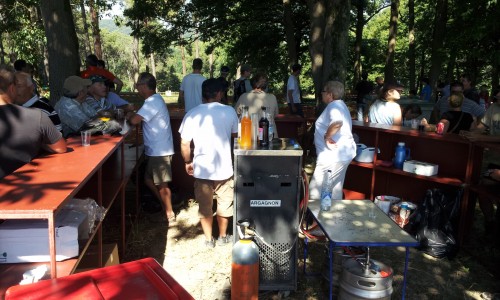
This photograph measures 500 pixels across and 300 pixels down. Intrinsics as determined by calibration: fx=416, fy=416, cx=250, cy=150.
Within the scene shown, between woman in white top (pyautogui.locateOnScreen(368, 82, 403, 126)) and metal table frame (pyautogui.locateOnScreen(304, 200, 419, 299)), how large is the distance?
241cm

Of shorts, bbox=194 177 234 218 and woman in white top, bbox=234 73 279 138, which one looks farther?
woman in white top, bbox=234 73 279 138

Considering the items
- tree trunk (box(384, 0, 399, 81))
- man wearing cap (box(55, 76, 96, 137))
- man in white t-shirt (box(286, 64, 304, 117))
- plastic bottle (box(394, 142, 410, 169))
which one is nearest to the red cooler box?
man wearing cap (box(55, 76, 96, 137))

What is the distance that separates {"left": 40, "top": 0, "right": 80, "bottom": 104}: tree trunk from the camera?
25.9ft

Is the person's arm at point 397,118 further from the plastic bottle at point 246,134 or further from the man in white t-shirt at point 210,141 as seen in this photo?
the plastic bottle at point 246,134

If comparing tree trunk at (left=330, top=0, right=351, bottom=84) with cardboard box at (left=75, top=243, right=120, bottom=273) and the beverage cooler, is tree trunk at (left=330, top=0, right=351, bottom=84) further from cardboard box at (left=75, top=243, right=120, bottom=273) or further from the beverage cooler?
cardboard box at (left=75, top=243, right=120, bottom=273)

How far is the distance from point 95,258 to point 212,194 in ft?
5.25

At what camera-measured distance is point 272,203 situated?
395 cm

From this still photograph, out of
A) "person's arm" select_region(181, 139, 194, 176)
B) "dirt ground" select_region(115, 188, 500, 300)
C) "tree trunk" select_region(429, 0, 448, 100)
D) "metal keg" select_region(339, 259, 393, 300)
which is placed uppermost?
"tree trunk" select_region(429, 0, 448, 100)

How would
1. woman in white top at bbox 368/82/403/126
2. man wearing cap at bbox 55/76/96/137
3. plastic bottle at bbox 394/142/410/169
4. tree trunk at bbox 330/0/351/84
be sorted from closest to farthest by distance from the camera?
man wearing cap at bbox 55/76/96/137 < plastic bottle at bbox 394/142/410/169 < woman in white top at bbox 368/82/403/126 < tree trunk at bbox 330/0/351/84

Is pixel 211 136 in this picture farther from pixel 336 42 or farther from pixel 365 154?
pixel 336 42

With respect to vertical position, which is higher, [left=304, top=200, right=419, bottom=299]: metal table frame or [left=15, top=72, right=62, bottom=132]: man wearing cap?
[left=15, top=72, right=62, bottom=132]: man wearing cap

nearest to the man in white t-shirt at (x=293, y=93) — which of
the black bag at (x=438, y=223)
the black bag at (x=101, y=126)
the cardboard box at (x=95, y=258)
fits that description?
the black bag at (x=438, y=223)

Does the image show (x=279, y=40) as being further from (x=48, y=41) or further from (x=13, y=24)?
(x=48, y=41)

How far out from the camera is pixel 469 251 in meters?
5.18
